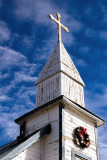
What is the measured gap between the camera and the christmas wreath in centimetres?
1336

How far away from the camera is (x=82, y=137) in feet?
44.3

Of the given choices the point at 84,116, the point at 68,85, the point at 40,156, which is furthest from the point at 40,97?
the point at 40,156

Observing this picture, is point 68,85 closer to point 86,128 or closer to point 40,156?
point 86,128

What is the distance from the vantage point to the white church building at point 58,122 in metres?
12.5

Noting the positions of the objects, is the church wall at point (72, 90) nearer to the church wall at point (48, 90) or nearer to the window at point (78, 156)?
the church wall at point (48, 90)

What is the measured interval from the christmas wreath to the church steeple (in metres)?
2.12

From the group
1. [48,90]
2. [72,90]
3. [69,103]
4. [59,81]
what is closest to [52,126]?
[69,103]

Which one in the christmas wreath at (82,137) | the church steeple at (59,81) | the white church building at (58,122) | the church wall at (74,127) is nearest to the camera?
the white church building at (58,122)

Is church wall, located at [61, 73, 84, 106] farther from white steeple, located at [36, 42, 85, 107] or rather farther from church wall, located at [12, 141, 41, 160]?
church wall, located at [12, 141, 41, 160]

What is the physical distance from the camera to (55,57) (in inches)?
664

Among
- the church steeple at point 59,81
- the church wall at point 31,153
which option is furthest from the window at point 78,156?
the church steeple at point 59,81

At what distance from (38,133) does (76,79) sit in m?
4.83

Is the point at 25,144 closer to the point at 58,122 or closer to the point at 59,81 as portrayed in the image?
the point at 58,122

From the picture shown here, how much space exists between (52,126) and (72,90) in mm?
2950
